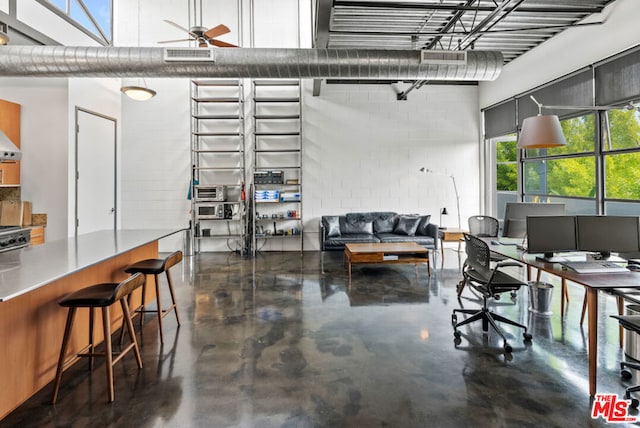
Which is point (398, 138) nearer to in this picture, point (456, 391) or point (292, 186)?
point (292, 186)

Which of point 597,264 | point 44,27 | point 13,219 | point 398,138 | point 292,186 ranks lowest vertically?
point 597,264

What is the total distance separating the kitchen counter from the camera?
1.88 meters

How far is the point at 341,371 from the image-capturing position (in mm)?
2445

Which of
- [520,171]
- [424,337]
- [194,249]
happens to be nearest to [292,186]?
[194,249]

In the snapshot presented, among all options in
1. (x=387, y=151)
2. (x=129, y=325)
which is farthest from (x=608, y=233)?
(x=387, y=151)

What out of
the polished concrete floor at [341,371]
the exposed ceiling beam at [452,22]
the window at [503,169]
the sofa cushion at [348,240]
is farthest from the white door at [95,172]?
the window at [503,169]

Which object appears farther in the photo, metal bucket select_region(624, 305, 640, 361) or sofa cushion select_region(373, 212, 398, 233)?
sofa cushion select_region(373, 212, 398, 233)

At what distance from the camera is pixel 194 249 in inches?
277

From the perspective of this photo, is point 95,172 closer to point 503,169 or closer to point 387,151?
point 387,151

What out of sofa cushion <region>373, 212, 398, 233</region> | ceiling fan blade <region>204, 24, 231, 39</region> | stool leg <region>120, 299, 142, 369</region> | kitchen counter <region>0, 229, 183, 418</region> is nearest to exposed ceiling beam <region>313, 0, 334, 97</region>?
ceiling fan blade <region>204, 24, 231, 39</region>

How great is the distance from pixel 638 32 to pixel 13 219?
8.14m

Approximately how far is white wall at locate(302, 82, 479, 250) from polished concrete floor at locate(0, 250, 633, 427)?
3.57 m

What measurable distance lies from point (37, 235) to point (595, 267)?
647 centimetres
